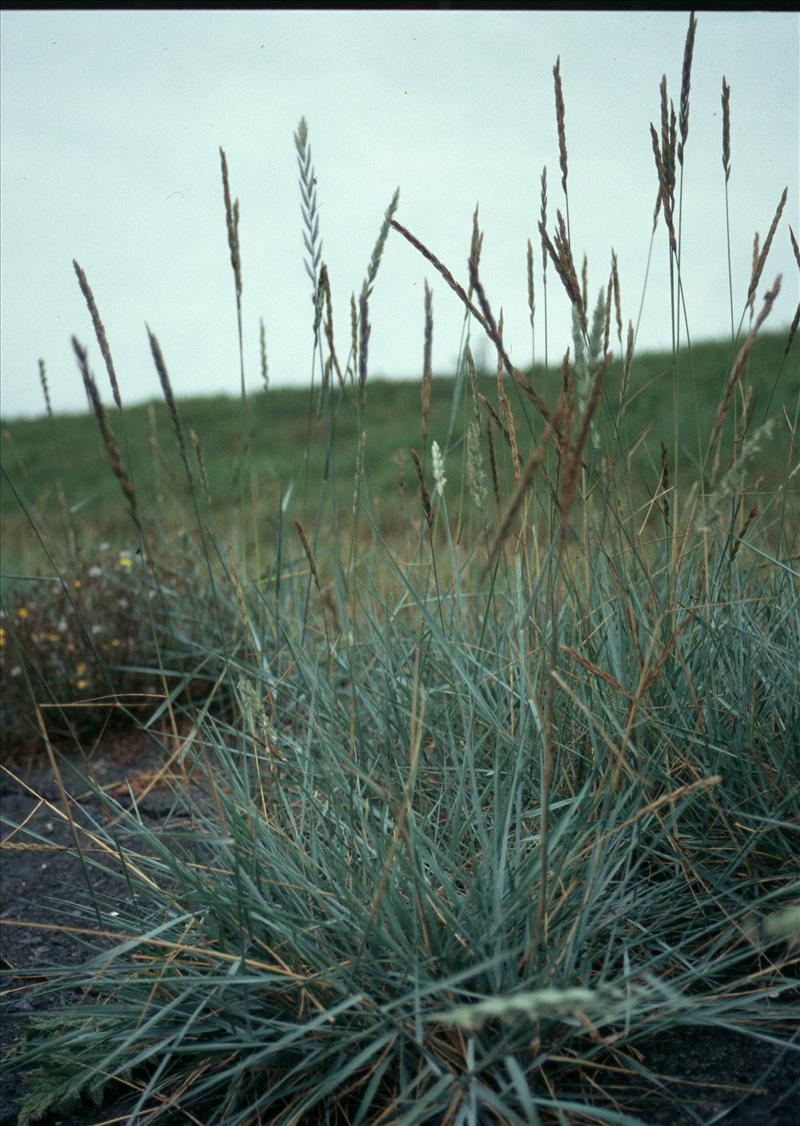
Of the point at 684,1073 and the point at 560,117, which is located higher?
the point at 560,117

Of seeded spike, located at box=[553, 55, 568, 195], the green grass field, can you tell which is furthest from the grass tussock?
the green grass field

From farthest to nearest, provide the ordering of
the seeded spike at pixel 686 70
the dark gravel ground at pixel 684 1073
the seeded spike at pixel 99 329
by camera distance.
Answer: the seeded spike at pixel 686 70
the seeded spike at pixel 99 329
the dark gravel ground at pixel 684 1073

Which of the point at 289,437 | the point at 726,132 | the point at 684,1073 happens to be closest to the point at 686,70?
the point at 726,132

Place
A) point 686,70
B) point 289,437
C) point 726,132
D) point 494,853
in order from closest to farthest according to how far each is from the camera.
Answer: point 494,853, point 686,70, point 726,132, point 289,437

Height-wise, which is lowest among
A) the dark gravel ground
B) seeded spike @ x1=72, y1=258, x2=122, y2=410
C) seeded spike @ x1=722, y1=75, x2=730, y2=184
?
the dark gravel ground

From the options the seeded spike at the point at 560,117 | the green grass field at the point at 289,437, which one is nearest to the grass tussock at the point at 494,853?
the seeded spike at the point at 560,117

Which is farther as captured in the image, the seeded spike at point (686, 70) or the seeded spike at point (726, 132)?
the seeded spike at point (726, 132)

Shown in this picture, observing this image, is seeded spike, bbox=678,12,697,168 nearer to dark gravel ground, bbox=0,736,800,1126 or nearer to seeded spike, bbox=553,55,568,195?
seeded spike, bbox=553,55,568,195

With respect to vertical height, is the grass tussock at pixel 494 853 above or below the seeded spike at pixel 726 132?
below

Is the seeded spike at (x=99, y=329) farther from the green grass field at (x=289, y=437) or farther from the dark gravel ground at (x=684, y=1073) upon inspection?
the green grass field at (x=289, y=437)

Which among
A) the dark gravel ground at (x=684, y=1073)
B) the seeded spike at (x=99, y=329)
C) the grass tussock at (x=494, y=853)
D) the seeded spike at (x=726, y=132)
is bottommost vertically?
the dark gravel ground at (x=684, y=1073)

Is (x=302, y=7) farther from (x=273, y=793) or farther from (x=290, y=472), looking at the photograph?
(x=290, y=472)

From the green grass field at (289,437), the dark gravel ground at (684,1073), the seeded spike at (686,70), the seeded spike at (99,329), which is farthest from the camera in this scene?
the green grass field at (289,437)

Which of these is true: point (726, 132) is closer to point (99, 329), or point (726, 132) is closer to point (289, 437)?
point (99, 329)
